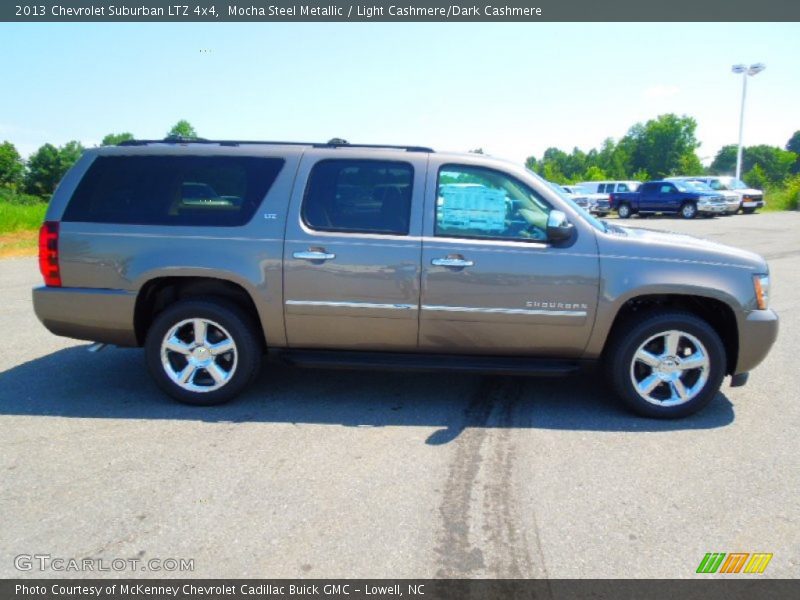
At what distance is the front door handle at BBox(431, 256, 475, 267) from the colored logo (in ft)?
7.45

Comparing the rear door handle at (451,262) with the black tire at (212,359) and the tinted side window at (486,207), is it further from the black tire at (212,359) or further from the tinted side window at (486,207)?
the black tire at (212,359)

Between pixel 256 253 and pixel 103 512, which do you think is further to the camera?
pixel 256 253

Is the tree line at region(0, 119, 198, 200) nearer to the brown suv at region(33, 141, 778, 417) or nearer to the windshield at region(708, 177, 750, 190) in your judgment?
the windshield at region(708, 177, 750, 190)

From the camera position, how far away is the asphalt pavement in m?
2.71

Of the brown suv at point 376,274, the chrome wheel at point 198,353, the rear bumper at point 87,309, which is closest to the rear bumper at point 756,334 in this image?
the brown suv at point 376,274

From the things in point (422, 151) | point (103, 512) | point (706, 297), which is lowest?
point (103, 512)

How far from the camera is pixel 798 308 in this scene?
7.96 metres

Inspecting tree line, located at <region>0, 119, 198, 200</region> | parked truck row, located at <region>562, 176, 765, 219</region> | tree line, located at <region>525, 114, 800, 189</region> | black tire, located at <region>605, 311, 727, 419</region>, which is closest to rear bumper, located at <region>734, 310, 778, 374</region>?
black tire, located at <region>605, 311, 727, 419</region>

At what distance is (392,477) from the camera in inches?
133

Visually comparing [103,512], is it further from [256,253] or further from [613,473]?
[613,473]

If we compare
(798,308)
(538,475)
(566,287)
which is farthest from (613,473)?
(798,308)

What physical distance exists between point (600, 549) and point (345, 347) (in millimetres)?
2339

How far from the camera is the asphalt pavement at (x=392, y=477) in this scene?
2705 mm

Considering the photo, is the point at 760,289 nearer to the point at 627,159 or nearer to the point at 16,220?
the point at 16,220
